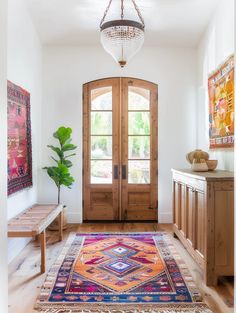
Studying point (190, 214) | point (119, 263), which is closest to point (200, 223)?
point (190, 214)

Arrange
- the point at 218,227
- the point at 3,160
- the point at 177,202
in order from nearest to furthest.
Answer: the point at 3,160 < the point at 218,227 < the point at 177,202

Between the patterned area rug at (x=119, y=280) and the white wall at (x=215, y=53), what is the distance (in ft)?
4.53

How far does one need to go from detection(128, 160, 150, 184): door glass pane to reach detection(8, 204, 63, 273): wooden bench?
5.19 feet

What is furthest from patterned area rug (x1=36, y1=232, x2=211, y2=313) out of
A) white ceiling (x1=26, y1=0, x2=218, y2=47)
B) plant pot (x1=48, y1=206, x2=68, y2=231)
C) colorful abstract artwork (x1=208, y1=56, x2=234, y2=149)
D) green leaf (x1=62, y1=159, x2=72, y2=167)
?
white ceiling (x1=26, y1=0, x2=218, y2=47)

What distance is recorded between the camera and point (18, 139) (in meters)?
3.83

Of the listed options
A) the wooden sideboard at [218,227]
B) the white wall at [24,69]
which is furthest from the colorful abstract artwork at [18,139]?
the wooden sideboard at [218,227]

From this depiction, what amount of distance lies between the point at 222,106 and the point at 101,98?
224 centimetres

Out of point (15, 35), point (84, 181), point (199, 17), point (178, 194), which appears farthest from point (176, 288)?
point (199, 17)

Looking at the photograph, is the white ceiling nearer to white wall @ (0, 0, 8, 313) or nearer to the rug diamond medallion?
white wall @ (0, 0, 8, 313)

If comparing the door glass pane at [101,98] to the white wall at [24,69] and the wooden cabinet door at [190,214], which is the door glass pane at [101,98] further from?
the wooden cabinet door at [190,214]

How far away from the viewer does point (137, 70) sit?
5.34 meters

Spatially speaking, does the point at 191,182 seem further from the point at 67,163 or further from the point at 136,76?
the point at 136,76

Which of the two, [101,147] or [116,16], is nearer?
[116,16]

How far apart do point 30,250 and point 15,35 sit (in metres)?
2.66
